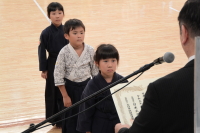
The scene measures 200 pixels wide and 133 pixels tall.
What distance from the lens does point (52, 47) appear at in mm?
3760

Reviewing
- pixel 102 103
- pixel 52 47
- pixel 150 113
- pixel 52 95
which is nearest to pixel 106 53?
pixel 102 103

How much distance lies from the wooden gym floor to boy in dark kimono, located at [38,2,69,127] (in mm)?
287

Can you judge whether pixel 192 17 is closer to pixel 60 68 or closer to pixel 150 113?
pixel 150 113

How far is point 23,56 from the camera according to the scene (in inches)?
233

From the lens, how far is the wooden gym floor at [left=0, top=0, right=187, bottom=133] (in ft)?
14.5

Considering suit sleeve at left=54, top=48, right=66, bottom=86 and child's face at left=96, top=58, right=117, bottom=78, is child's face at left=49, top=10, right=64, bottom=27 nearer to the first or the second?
suit sleeve at left=54, top=48, right=66, bottom=86

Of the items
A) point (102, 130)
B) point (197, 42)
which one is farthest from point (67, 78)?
point (197, 42)

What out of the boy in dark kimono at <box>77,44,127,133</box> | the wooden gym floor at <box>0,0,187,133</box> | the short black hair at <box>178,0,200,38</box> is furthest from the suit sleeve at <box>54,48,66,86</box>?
the short black hair at <box>178,0,200,38</box>

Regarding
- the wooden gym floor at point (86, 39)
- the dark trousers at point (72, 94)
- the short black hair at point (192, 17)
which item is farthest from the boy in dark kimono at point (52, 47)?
the short black hair at point (192, 17)

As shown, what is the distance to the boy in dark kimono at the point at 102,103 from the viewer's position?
2.61 meters

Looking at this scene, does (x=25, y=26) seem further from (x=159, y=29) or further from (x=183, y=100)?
(x=183, y=100)

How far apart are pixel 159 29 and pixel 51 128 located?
12.8 feet

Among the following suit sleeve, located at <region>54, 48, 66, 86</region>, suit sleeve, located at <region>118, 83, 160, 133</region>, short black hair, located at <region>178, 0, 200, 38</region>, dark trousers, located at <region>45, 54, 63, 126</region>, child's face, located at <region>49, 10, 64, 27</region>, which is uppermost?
short black hair, located at <region>178, 0, 200, 38</region>

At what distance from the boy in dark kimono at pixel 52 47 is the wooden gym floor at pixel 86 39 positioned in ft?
0.94
